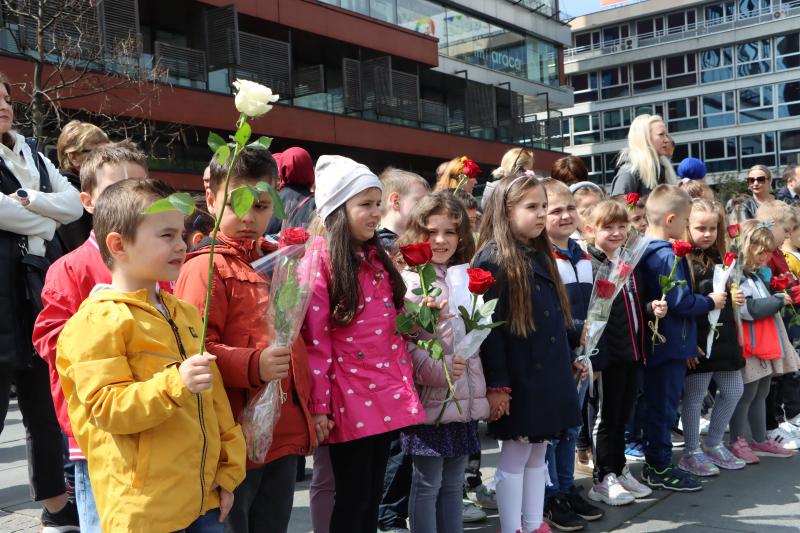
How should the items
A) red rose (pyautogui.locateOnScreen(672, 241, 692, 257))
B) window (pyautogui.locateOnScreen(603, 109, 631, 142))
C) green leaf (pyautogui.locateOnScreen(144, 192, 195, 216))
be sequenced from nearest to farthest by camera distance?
1. green leaf (pyautogui.locateOnScreen(144, 192, 195, 216))
2. red rose (pyautogui.locateOnScreen(672, 241, 692, 257))
3. window (pyautogui.locateOnScreen(603, 109, 631, 142))

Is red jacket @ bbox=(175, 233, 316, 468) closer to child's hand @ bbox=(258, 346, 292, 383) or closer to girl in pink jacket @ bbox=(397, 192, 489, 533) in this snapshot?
child's hand @ bbox=(258, 346, 292, 383)

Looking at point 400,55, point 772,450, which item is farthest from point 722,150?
point 772,450

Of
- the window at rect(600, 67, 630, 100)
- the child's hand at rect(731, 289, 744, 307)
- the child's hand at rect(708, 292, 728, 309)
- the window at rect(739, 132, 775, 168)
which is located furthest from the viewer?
the window at rect(600, 67, 630, 100)

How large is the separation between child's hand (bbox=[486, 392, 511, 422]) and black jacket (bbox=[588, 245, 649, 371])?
3.38 feet

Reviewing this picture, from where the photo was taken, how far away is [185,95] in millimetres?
18812

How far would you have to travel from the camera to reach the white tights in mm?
3998

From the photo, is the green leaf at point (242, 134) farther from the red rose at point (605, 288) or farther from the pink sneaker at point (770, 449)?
the pink sneaker at point (770, 449)

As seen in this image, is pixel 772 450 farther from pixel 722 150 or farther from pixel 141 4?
pixel 722 150

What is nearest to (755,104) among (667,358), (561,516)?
(667,358)

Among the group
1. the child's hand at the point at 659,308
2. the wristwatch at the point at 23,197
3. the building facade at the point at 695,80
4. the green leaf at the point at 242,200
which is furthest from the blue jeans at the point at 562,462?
the building facade at the point at 695,80

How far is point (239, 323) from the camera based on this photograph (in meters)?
3.00

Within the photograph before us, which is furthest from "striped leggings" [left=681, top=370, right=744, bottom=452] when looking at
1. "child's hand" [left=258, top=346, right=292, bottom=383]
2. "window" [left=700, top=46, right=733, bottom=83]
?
"window" [left=700, top=46, right=733, bottom=83]

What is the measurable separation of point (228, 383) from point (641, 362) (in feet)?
10.3

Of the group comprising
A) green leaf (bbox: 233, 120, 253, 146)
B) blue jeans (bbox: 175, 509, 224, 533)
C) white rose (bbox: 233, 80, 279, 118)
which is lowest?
blue jeans (bbox: 175, 509, 224, 533)
